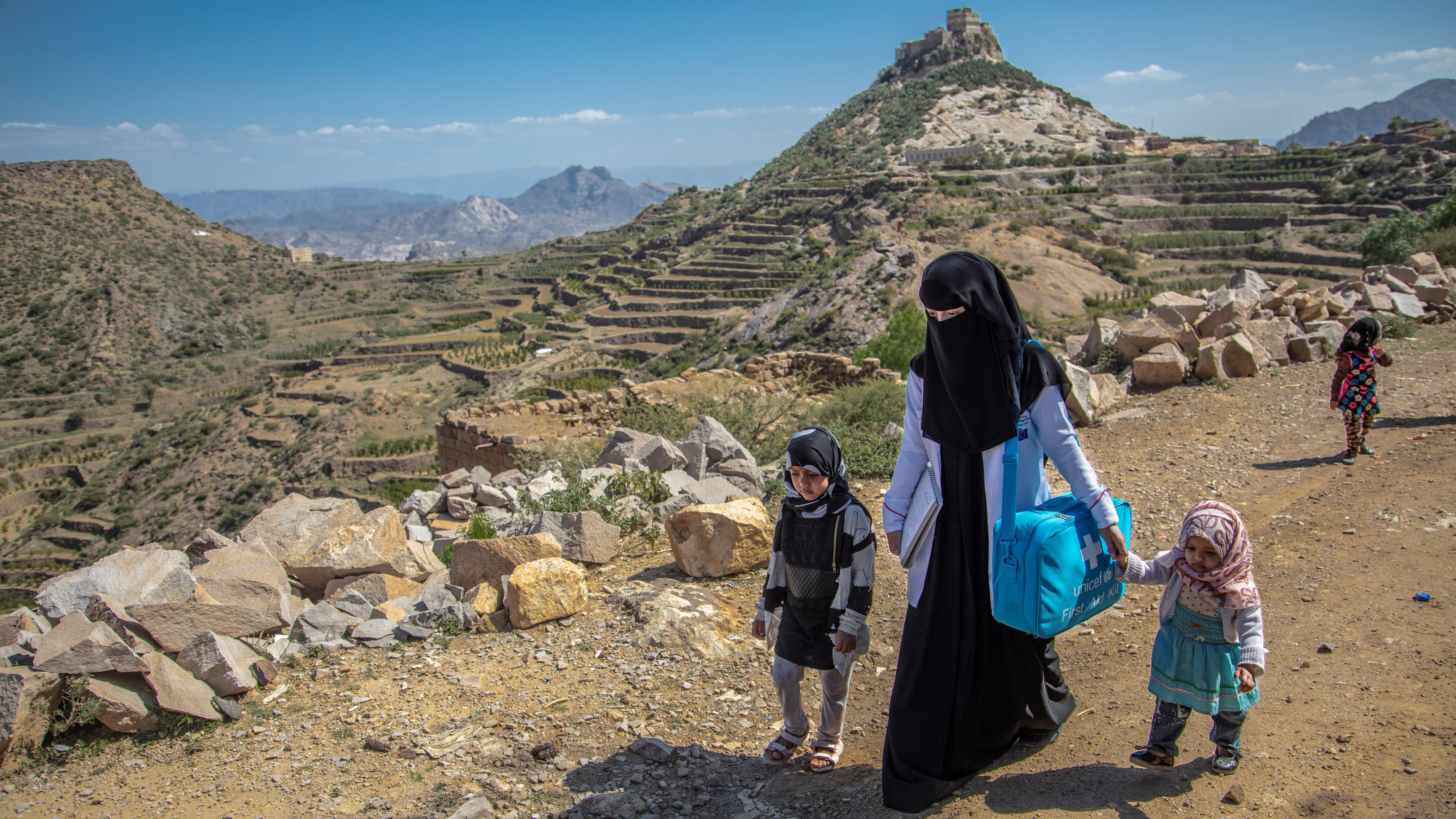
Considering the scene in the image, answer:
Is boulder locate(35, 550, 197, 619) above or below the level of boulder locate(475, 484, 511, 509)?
above

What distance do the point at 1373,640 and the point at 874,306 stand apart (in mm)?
18395

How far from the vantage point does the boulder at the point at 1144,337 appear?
27.4 feet

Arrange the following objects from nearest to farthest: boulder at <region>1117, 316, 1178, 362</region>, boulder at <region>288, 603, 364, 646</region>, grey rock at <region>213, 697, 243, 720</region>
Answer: grey rock at <region>213, 697, 243, 720</region> < boulder at <region>288, 603, 364, 646</region> < boulder at <region>1117, 316, 1178, 362</region>

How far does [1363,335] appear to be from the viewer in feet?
18.2

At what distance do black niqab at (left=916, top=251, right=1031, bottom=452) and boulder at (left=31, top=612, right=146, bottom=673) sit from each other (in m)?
3.62

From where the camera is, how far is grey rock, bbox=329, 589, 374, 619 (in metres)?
4.31

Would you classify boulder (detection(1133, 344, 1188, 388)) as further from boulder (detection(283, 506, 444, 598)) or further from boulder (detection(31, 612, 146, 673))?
boulder (detection(31, 612, 146, 673))

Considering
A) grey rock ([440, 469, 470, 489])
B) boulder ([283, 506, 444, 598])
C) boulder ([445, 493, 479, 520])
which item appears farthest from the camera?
grey rock ([440, 469, 470, 489])

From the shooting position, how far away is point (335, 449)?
27.6 meters

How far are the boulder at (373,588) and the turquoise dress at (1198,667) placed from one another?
4.15 meters

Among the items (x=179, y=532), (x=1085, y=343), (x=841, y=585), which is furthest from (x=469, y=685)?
(x=179, y=532)

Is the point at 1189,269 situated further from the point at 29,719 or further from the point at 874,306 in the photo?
the point at 29,719

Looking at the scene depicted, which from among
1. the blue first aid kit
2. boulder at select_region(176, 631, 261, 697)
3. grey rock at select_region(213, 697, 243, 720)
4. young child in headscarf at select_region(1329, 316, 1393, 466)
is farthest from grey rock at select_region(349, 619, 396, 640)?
young child in headscarf at select_region(1329, 316, 1393, 466)

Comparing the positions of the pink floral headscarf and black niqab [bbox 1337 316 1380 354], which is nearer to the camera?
the pink floral headscarf
